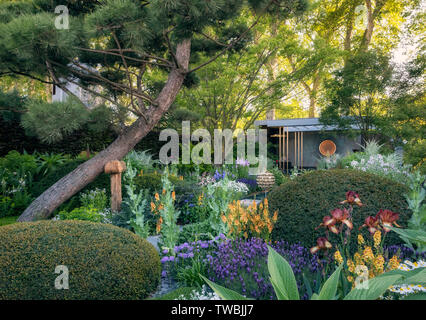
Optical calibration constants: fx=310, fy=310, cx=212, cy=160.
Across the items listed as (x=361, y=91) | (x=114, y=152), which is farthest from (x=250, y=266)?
(x=361, y=91)

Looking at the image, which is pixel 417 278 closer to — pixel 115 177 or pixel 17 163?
pixel 115 177

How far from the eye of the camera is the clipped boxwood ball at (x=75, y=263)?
2326mm

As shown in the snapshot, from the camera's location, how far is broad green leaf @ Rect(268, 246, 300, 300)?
58.5 inches

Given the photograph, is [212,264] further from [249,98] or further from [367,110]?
[367,110]

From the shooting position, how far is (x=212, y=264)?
2643 mm

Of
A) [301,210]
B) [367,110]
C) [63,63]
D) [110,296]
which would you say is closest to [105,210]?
[63,63]

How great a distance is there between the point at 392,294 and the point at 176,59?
4.30m

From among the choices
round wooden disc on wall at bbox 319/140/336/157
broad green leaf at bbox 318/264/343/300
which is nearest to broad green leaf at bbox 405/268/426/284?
broad green leaf at bbox 318/264/343/300

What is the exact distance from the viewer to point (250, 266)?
2512 millimetres

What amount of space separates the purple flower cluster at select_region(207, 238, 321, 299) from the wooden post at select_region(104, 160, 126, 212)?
268 centimetres

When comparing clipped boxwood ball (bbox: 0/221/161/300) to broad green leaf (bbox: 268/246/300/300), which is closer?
broad green leaf (bbox: 268/246/300/300)

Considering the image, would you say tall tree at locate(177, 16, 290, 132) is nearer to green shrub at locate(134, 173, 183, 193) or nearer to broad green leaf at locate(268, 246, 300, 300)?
green shrub at locate(134, 173, 183, 193)

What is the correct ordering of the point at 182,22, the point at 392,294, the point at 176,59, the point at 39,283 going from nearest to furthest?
the point at 392,294, the point at 39,283, the point at 182,22, the point at 176,59

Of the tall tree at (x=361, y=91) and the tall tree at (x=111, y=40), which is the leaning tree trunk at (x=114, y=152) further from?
the tall tree at (x=361, y=91)
